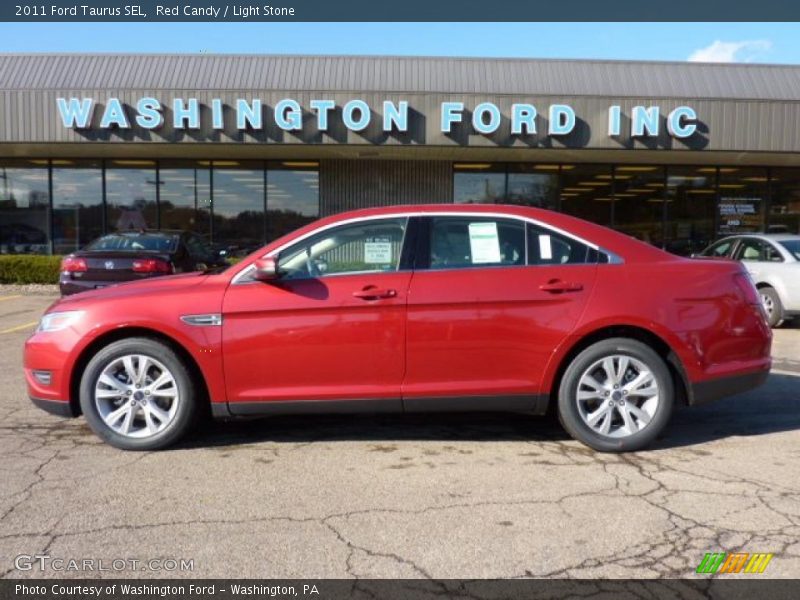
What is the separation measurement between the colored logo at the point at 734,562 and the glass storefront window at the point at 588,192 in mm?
15759

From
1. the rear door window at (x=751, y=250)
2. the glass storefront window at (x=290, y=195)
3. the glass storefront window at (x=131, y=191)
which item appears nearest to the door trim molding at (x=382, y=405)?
the rear door window at (x=751, y=250)

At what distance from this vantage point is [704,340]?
179 inches

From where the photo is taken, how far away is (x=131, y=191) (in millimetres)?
18109

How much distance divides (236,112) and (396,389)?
11649 millimetres

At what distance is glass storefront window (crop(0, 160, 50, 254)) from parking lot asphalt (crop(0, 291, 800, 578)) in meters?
14.6

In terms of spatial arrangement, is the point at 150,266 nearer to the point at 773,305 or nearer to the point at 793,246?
the point at 773,305

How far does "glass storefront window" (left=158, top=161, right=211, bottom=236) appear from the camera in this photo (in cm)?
1798

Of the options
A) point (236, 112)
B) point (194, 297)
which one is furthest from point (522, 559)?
point (236, 112)

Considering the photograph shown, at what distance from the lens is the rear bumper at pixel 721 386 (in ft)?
14.9

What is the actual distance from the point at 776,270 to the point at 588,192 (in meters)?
8.68

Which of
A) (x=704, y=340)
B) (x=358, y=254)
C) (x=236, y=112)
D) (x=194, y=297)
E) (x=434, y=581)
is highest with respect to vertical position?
(x=236, y=112)

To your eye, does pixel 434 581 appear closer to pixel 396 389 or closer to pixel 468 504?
pixel 468 504

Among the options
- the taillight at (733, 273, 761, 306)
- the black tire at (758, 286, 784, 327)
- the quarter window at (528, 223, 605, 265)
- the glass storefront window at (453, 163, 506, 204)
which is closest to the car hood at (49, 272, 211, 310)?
the quarter window at (528, 223, 605, 265)

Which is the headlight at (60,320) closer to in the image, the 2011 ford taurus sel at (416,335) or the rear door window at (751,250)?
the 2011 ford taurus sel at (416,335)
